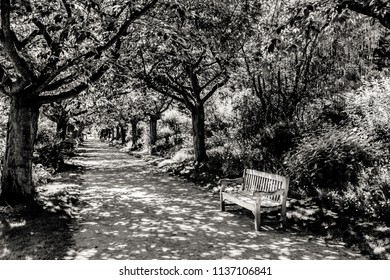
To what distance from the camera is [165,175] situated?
49.9 ft

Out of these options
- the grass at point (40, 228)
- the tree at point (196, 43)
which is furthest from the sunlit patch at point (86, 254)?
the tree at point (196, 43)

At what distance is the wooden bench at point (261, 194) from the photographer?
6820mm

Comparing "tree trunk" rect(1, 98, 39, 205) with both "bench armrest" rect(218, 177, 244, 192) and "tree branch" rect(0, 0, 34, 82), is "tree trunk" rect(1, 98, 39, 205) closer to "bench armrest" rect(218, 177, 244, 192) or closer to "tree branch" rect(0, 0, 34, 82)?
"tree branch" rect(0, 0, 34, 82)

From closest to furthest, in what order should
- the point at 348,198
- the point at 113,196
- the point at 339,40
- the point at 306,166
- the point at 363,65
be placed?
the point at 348,198, the point at 306,166, the point at 113,196, the point at 339,40, the point at 363,65

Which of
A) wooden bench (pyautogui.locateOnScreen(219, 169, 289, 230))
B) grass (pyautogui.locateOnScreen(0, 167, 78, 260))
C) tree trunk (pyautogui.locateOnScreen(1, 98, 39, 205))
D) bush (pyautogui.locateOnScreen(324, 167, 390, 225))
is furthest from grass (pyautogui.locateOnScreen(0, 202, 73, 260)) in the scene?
bush (pyautogui.locateOnScreen(324, 167, 390, 225))

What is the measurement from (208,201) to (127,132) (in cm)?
4515

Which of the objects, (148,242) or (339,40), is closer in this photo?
(148,242)

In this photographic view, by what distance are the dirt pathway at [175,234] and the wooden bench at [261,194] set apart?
1.40ft

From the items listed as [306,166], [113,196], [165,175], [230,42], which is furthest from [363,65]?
[113,196]

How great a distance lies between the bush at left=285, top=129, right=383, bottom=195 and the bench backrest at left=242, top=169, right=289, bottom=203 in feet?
4.19

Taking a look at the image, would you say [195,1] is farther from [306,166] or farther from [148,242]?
[148,242]

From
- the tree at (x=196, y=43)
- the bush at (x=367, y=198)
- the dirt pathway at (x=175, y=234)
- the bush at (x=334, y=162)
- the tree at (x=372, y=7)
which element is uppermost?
the tree at (x=196, y=43)

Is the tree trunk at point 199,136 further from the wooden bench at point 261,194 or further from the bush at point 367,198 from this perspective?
the bush at point 367,198

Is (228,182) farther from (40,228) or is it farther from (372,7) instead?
(372,7)
